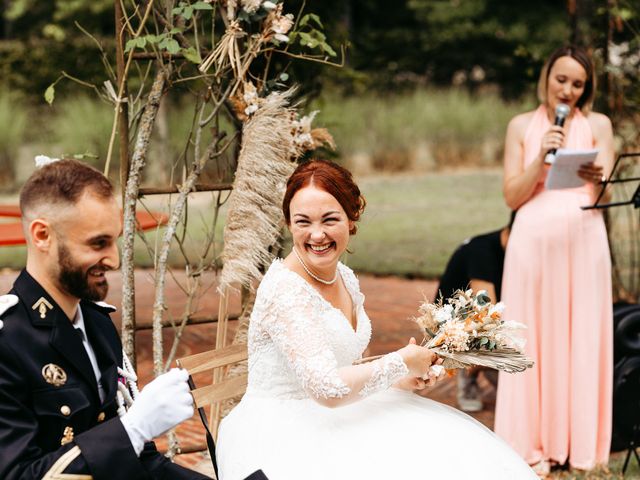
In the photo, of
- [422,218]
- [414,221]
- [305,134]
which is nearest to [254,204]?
[305,134]

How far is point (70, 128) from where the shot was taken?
15.9 metres

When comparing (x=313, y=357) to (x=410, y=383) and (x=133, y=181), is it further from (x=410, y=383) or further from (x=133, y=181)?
(x=133, y=181)

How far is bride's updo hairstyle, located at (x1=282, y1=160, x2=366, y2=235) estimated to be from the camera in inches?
127

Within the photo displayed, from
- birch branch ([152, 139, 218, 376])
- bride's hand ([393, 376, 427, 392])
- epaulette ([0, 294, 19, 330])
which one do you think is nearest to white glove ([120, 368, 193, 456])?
epaulette ([0, 294, 19, 330])

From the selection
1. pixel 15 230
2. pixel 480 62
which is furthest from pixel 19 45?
pixel 15 230

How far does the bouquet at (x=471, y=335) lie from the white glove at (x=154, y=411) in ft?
3.88

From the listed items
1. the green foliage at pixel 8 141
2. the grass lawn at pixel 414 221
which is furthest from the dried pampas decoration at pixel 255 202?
the green foliage at pixel 8 141

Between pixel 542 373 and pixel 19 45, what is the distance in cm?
1656

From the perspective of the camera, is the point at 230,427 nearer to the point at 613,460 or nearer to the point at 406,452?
the point at 406,452

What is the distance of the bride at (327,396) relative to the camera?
2.99 m

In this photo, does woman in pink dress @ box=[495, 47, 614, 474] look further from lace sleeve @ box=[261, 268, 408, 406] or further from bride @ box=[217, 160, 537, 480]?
lace sleeve @ box=[261, 268, 408, 406]

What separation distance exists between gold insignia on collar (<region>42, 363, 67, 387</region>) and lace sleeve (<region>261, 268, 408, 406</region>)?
32.8 inches

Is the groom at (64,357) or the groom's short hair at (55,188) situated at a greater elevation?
the groom's short hair at (55,188)

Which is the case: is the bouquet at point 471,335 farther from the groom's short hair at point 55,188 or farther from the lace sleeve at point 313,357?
the groom's short hair at point 55,188
